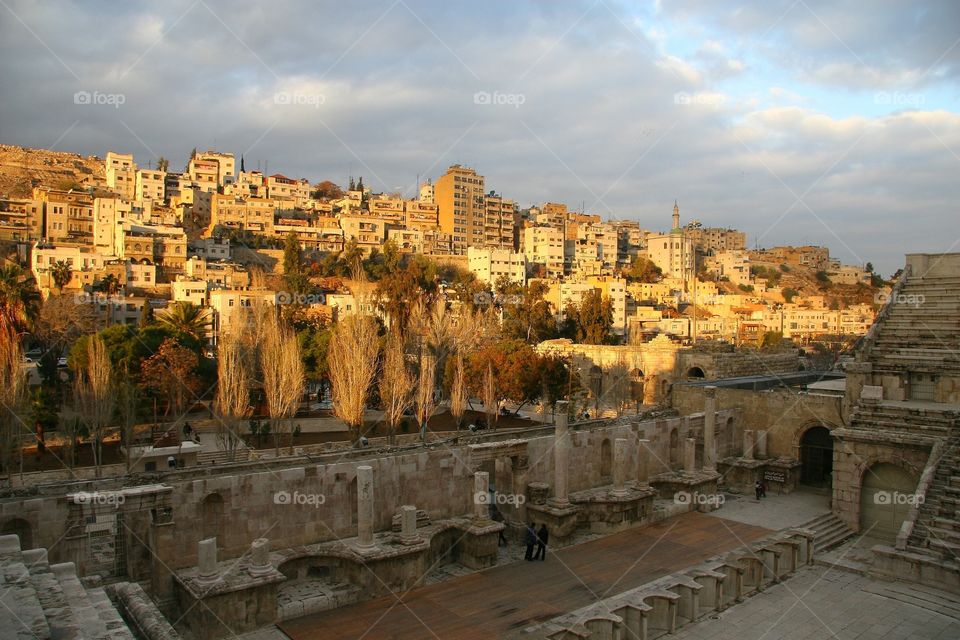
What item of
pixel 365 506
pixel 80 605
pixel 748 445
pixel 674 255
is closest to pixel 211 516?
pixel 365 506

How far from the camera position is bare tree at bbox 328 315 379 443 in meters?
26.9

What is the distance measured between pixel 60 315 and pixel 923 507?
161ft

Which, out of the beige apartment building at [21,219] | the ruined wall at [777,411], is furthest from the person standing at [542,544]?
the beige apartment building at [21,219]

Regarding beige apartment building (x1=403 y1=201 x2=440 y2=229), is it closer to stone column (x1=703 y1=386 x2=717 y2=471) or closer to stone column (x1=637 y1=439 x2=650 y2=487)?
stone column (x1=703 y1=386 x2=717 y2=471)

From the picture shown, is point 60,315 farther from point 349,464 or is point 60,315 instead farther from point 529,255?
point 529,255

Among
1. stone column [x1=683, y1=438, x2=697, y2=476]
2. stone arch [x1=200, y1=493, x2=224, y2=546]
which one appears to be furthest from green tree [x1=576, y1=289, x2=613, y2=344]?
stone arch [x1=200, y1=493, x2=224, y2=546]

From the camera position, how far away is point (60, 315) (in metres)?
45.8

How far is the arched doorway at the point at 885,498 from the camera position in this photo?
763 inches

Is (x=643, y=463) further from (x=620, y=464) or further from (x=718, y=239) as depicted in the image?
(x=718, y=239)

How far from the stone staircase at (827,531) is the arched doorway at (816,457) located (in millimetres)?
4453

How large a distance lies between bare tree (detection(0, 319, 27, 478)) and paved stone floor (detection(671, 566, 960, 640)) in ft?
66.0

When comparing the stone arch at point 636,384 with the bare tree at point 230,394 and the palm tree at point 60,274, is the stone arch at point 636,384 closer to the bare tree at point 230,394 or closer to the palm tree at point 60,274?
the bare tree at point 230,394

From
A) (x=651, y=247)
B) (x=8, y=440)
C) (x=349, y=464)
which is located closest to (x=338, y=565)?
(x=349, y=464)

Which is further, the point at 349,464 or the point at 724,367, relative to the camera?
the point at 724,367
